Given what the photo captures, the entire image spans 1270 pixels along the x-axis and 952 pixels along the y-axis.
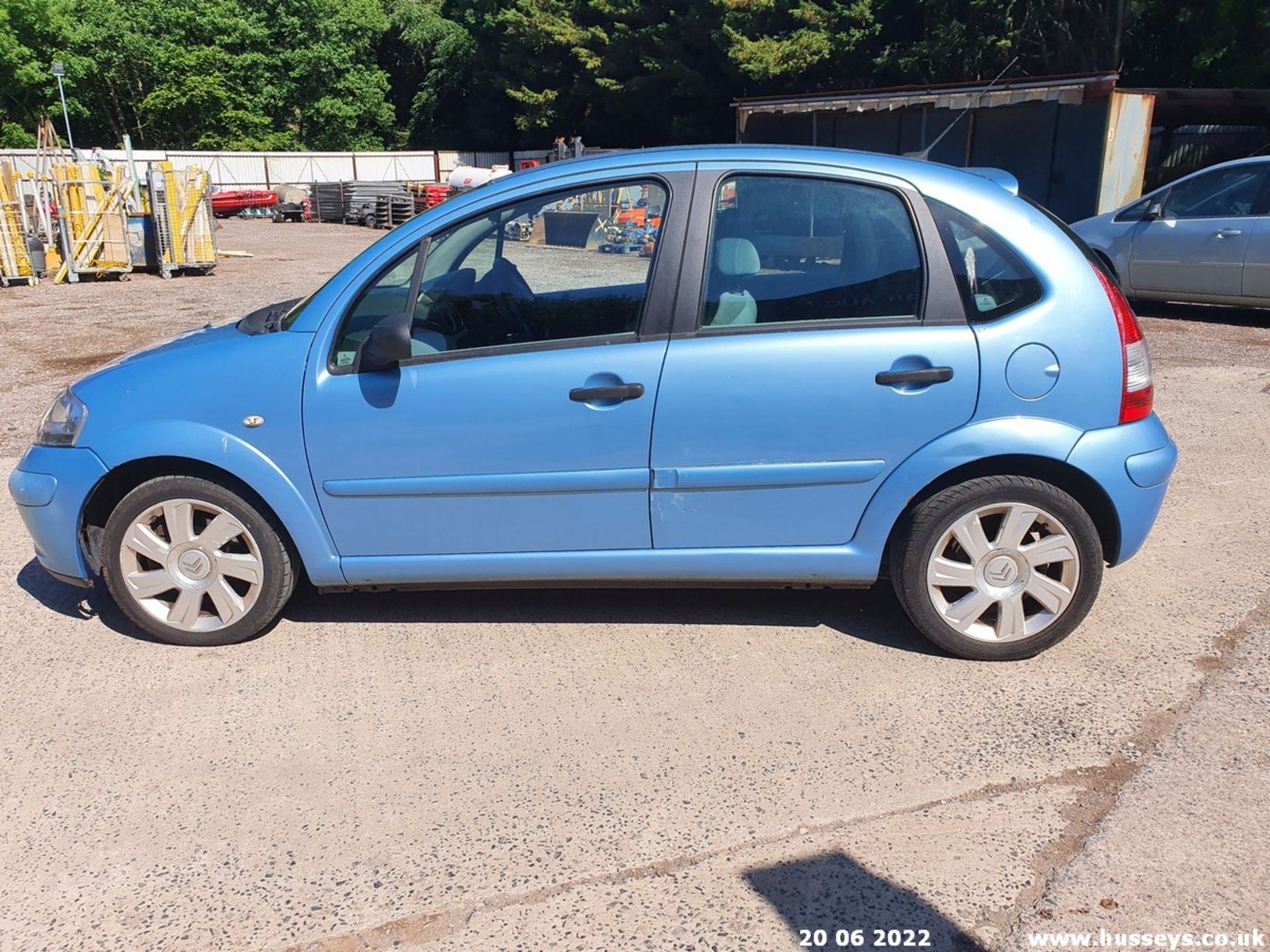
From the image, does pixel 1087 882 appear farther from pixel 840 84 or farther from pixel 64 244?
pixel 840 84

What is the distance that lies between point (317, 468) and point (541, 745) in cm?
126

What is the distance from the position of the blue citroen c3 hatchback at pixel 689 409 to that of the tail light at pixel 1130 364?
0.05ft

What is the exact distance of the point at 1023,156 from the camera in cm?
1681

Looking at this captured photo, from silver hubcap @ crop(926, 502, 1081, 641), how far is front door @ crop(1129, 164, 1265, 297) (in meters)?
7.76

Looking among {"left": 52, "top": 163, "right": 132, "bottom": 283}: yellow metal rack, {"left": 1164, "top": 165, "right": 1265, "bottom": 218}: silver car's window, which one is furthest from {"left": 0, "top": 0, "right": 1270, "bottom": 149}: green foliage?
{"left": 52, "top": 163, "right": 132, "bottom": 283}: yellow metal rack

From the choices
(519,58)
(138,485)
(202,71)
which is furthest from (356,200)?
(138,485)

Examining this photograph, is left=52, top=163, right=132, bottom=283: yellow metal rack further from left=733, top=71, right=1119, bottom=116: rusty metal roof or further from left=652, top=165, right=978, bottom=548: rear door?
left=652, top=165, right=978, bottom=548: rear door

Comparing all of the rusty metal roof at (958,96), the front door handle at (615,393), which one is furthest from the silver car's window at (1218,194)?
the front door handle at (615,393)

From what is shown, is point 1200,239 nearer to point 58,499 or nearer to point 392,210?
point 58,499

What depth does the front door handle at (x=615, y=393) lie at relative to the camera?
3.40 m

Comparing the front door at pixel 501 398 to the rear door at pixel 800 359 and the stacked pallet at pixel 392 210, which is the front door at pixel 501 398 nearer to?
the rear door at pixel 800 359

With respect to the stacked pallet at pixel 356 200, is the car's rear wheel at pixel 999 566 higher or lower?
lower

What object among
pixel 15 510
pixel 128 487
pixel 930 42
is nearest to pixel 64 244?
pixel 15 510

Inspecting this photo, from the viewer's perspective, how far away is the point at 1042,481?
3492mm
